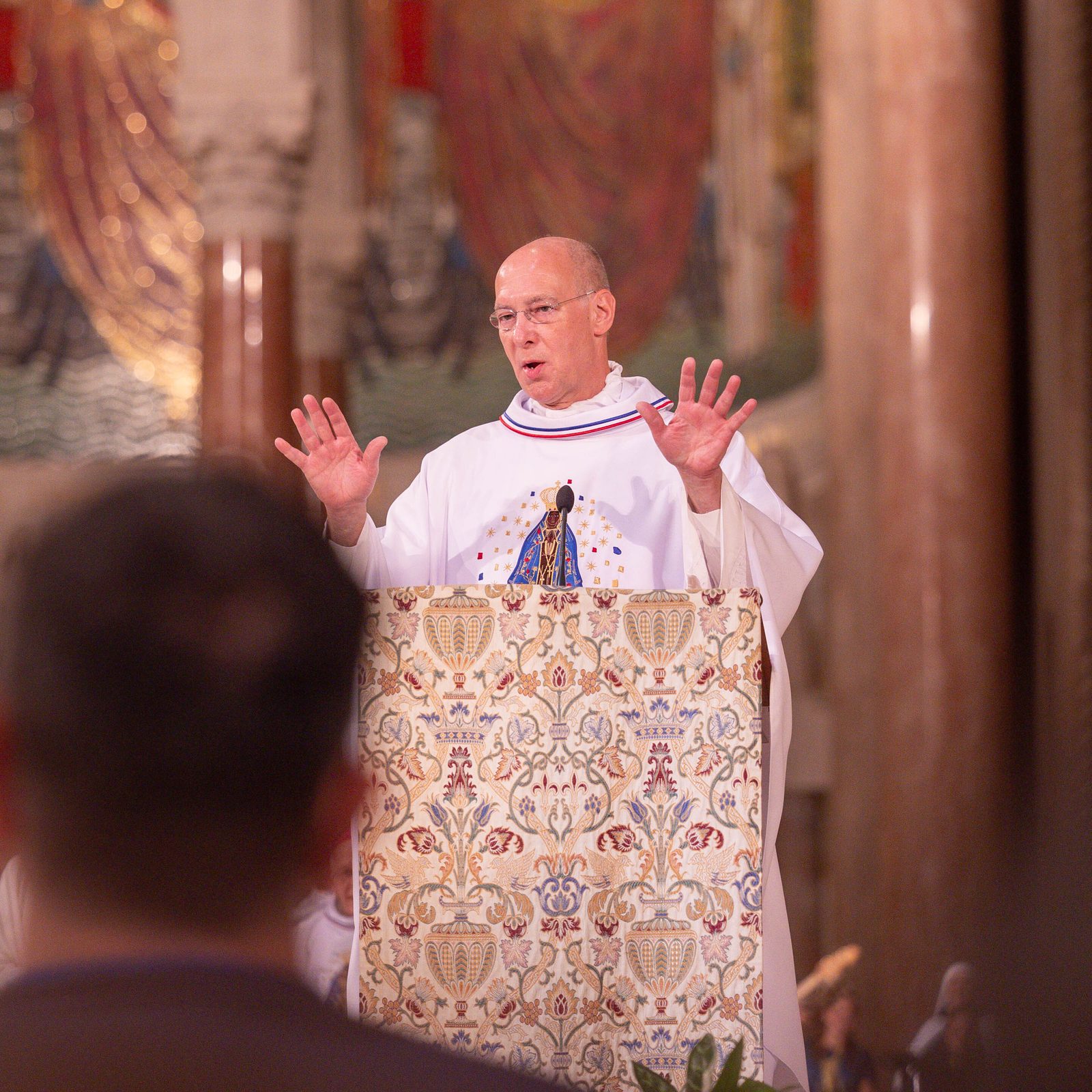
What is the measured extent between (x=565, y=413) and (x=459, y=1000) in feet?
4.19

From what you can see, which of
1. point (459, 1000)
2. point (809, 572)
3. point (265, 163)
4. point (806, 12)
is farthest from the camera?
point (806, 12)

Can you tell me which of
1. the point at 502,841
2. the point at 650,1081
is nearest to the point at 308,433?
the point at 502,841

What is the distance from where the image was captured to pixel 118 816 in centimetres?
90

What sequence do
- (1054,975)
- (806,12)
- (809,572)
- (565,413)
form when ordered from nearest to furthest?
(809,572) < (565,413) < (1054,975) < (806,12)

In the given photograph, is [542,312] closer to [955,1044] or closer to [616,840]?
[616,840]

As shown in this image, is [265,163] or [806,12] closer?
[265,163]

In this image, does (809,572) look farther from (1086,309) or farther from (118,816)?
(1086,309)

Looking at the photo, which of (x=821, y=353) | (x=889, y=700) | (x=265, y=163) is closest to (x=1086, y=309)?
(x=889, y=700)

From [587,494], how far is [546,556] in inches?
6.8

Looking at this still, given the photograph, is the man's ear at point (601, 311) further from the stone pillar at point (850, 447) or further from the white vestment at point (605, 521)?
the stone pillar at point (850, 447)

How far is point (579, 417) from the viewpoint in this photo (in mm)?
3375

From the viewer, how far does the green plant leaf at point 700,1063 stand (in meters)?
2.47

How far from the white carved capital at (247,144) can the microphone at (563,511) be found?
449cm

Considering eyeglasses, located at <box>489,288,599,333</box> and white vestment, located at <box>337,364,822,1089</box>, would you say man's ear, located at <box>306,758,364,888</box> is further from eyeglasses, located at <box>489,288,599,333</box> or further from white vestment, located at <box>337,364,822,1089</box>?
eyeglasses, located at <box>489,288,599,333</box>
